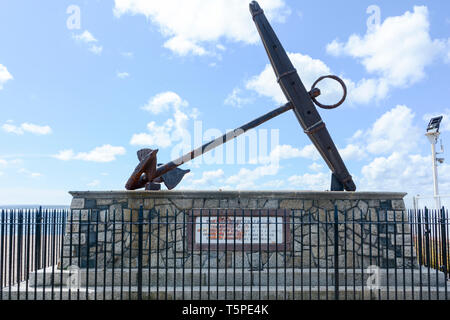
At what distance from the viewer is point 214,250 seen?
6496 millimetres

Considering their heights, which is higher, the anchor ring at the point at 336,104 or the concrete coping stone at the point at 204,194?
the anchor ring at the point at 336,104

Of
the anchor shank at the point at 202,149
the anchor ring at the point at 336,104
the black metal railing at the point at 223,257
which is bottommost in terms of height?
the black metal railing at the point at 223,257

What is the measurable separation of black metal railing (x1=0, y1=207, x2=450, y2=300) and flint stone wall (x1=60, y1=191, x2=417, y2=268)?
0.7 inches

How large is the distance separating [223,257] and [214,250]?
21 centimetres

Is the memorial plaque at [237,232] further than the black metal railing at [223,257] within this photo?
Yes

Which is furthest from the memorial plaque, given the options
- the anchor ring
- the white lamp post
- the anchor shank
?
the white lamp post

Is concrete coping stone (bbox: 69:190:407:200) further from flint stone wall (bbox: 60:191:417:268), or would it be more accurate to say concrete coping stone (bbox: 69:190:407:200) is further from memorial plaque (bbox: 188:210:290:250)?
memorial plaque (bbox: 188:210:290:250)

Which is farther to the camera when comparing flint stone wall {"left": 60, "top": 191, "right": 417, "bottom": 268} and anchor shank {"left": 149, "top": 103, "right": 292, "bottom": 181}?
anchor shank {"left": 149, "top": 103, "right": 292, "bottom": 181}

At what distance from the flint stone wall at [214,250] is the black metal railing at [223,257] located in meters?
0.02

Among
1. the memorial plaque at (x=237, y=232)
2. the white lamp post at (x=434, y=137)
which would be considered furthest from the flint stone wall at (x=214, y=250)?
the white lamp post at (x=434, y=137)

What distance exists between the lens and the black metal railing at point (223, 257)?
5977 mm

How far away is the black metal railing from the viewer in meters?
5.98

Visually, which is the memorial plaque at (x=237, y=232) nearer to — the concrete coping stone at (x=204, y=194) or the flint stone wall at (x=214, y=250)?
the flint stone wall at (x=214, y=250)
